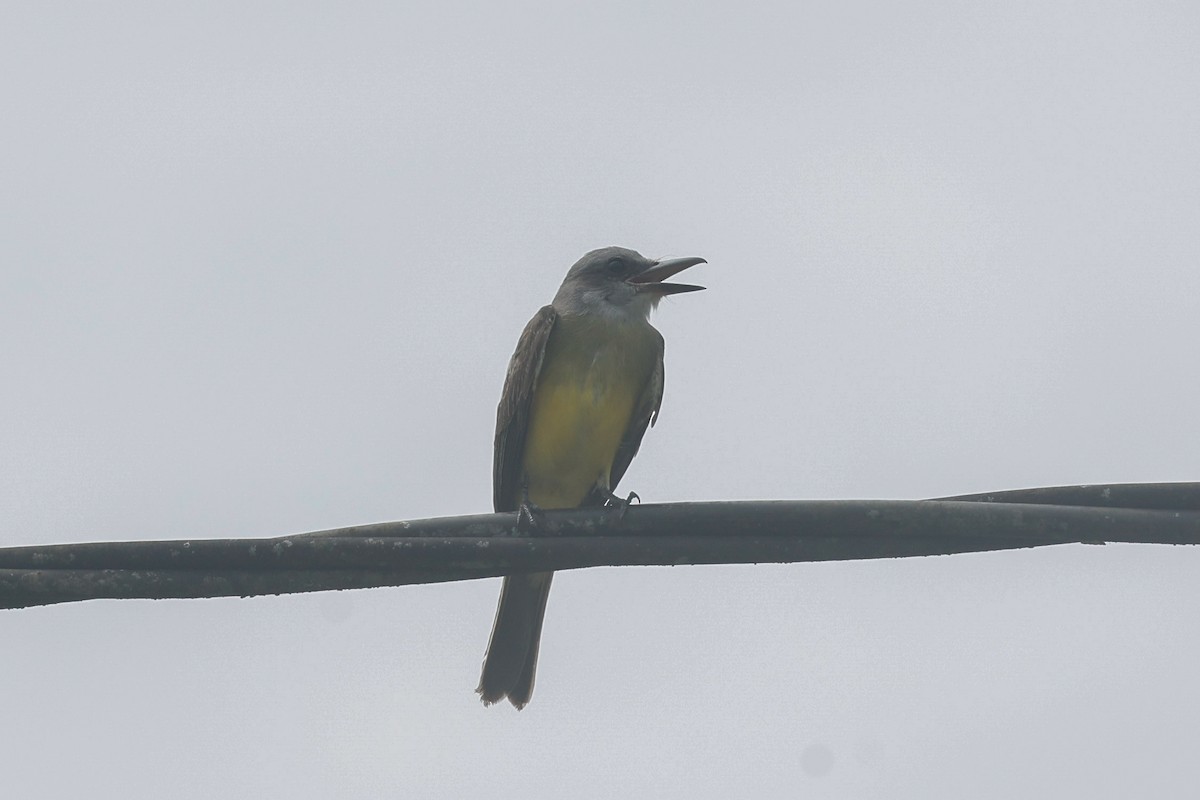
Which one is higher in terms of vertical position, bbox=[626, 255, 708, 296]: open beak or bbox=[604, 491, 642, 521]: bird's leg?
bbox=[626, 255, 708, 296]: open beak

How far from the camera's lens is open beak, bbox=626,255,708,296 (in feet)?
25.4

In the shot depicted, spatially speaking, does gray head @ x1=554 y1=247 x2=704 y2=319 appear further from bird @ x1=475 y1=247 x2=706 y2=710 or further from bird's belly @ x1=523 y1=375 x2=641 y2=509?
bird's belly @ x1=523 y1=375 x2=641 y2=509

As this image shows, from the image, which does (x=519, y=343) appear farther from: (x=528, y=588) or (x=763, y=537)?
(x=763, y=537)

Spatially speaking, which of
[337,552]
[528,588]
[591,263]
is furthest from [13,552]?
[591,263]

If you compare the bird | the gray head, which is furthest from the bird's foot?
the gray head

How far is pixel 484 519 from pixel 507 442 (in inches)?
107

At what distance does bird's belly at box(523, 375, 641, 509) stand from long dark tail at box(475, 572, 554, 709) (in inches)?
17.9

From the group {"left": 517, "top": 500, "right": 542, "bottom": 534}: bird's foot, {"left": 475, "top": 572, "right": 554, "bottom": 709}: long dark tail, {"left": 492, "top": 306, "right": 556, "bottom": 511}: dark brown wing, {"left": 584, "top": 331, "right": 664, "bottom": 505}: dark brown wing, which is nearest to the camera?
{"left": 517, "top": 500, "right": 542, "bottom": 534}: bird's foot

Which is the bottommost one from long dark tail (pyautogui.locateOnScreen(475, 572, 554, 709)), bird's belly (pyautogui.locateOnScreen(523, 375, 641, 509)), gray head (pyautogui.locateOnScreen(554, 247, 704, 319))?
long dark tail (pyautogui.locateOnScreen(475, 572, 554, 709))

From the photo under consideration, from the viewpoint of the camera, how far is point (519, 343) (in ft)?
24.4

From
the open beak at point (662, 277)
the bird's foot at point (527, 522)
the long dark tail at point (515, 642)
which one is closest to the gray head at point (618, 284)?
the open beak at point (662, 277)

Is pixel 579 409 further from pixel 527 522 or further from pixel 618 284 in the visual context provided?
pixel 527 522

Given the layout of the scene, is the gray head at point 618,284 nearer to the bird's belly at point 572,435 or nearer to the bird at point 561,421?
the bird at point 561,421

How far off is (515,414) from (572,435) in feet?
0.92
